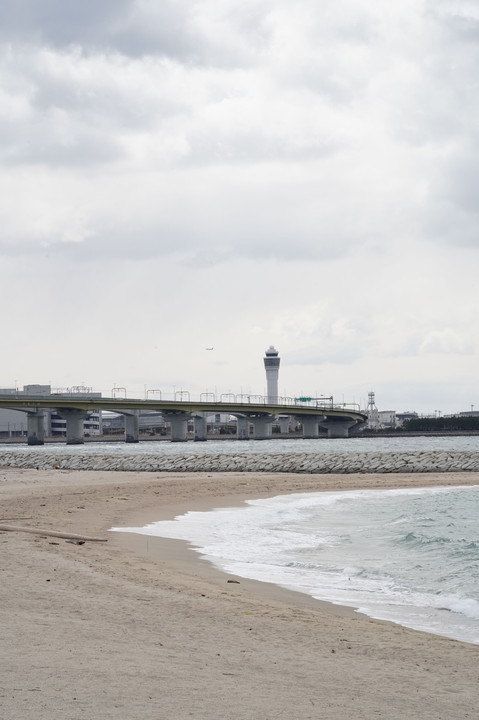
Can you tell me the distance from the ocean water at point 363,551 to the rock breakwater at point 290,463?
25.3 m

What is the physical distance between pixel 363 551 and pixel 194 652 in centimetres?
1130

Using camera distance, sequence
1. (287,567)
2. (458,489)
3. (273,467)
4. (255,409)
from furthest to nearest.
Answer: (255,409)
(273,467)
(458,489)
(287,567)

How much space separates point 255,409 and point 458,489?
11504cm

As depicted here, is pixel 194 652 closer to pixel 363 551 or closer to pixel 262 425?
pixel 363 551

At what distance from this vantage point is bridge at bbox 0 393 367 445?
428ft

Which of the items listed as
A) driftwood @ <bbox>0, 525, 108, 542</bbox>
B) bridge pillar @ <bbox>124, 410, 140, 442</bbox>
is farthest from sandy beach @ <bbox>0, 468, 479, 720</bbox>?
bridge pillar @ <bbox>124, 410, 140, 442</bbox>

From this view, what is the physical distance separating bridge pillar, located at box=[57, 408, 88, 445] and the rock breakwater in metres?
72.0

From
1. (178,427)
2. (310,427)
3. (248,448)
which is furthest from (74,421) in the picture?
(310,427)

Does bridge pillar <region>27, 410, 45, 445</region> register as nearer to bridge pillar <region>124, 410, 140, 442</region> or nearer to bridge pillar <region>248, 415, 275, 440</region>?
bridge pillar <region>124, 410, 140, 442</region>

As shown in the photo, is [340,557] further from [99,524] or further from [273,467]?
[273,467]

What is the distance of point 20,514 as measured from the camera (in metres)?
23.2

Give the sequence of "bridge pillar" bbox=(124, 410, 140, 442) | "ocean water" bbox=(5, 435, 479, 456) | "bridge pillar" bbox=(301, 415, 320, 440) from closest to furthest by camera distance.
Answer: "ocean water" bbox=(5, 435, 479, 456), "bridge pillar" bbox=(124, 410, 140, 442), "bridge pillar" bbox=(301, 415, 320, 440)

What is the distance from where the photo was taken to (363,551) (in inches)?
763

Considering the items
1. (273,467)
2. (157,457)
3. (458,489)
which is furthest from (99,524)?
(157,457)
